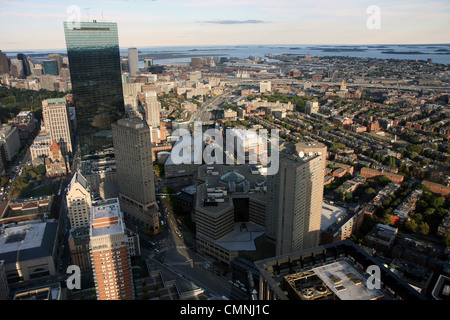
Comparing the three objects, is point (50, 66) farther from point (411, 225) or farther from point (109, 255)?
point (411, 225)

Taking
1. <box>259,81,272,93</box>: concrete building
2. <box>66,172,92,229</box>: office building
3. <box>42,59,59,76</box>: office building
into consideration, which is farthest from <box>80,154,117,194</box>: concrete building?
<box>42,59,59,76</box>: office building

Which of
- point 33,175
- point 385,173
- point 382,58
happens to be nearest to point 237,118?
point 385,173

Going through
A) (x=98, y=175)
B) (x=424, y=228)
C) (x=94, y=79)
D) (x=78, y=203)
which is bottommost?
(x=424, y=228)

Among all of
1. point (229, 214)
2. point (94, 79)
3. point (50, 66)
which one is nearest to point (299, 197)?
point (229, 214)

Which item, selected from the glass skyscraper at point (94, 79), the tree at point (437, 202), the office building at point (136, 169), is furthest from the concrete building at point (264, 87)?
the office building at point (136, 169)
